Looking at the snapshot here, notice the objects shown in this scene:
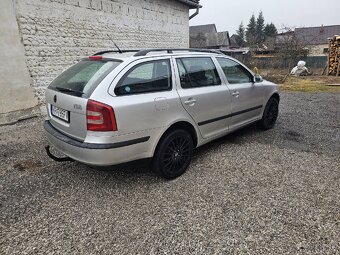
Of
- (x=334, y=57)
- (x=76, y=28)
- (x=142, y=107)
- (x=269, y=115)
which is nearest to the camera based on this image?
(x=142, y=107)

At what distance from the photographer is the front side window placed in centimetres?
403

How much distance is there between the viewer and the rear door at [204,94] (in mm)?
3301

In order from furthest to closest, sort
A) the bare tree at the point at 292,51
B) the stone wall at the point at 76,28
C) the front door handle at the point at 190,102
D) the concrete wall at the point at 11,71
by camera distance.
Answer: the bare tree at the point at 292,51, the stone wall at the point at 76,28, the concrete wall at the point at 11,71, the front door handle at the point at 190,102

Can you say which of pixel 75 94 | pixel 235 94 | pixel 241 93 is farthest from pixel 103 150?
pixel 241 93

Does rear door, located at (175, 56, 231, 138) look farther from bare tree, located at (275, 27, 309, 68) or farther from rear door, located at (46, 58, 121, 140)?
bare tree, located at (275, 27, 309, 68)

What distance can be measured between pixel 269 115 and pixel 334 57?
1375 centimetres

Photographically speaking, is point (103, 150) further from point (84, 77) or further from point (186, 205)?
point (186, 205)

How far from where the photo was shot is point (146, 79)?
9.62ft

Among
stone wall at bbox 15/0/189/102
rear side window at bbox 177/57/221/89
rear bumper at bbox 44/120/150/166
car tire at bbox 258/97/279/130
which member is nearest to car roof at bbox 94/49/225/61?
rear side window at bbox 177/57/221/89

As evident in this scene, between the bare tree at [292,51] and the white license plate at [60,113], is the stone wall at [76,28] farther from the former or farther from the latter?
the bare tree at [292,51]

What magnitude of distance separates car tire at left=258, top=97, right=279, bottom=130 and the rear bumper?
3078mm

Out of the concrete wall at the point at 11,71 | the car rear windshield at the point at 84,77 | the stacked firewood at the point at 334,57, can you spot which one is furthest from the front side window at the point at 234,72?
the stacked firewood at the point at 334,57

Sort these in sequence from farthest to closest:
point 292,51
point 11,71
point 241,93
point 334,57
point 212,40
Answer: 1. point 212,40
2. point 292,51
3. point 334,57
4. point 11,71
5. point 241,93

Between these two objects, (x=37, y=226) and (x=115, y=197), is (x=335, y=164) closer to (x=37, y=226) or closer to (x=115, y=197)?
(x=115, y=197)
